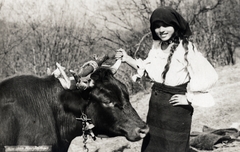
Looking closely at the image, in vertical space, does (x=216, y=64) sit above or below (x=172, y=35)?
below

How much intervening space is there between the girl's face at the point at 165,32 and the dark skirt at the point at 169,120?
21.2 inches

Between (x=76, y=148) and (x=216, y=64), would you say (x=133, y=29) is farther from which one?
(x=76, y=148)

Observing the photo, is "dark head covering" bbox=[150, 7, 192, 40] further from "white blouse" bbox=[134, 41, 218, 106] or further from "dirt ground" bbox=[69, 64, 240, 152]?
"dirt ground" bbox=[69, 64, 240, 152]

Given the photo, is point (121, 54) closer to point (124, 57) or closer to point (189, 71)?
point (124, 57)

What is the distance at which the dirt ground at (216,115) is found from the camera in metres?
7.47

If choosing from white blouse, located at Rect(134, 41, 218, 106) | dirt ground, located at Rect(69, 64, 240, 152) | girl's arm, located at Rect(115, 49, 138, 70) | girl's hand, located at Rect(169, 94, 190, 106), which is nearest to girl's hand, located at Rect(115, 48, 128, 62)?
girl's arm, located at Rect(115, 49, 138, 70)

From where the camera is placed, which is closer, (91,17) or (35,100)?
(35,100)

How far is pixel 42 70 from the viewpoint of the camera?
15.0 m

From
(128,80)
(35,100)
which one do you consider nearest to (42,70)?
(128,80)

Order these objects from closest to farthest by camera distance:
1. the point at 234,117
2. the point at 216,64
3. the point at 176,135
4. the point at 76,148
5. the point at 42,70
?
the point at 176,135 → the point at 76,148 → the point at 234,117 → the point at 42,70 → the point at 216,64

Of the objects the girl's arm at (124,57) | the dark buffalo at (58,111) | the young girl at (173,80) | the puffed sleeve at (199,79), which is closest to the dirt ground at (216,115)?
the dark buffalo at (58,111)

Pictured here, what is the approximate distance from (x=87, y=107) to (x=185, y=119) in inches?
45.9

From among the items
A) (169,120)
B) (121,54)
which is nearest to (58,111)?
(121,54)

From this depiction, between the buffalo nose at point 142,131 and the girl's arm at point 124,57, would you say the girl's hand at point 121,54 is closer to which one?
the girl's arm at point 124,57
